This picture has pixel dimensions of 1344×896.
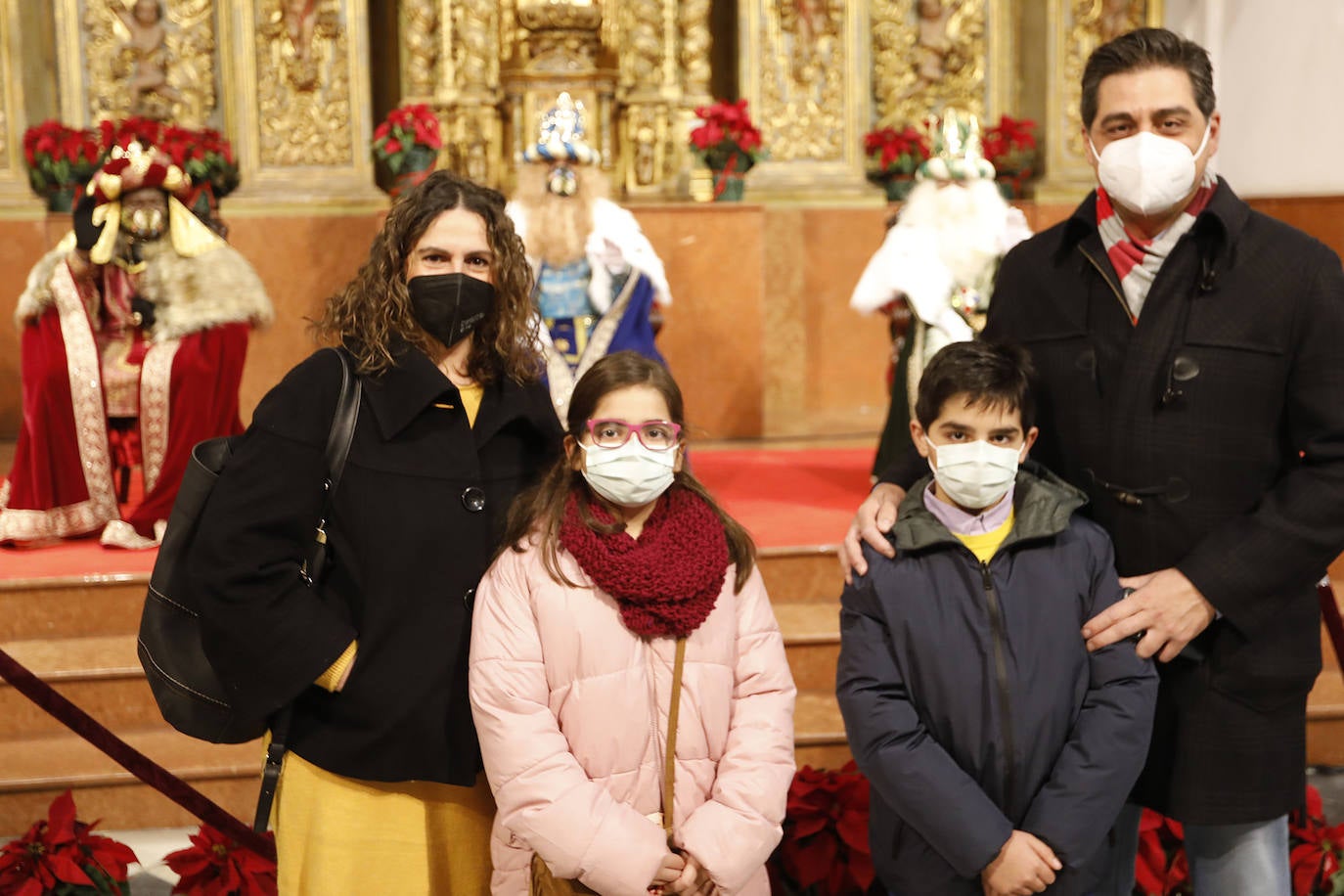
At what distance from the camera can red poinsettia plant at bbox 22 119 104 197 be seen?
6766 mm

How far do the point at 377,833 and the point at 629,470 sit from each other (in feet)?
2.54

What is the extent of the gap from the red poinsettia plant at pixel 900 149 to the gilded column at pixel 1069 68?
103 cm

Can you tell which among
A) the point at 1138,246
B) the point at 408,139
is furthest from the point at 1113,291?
the point at 408,139

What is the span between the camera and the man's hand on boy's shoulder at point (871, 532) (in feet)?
8.39

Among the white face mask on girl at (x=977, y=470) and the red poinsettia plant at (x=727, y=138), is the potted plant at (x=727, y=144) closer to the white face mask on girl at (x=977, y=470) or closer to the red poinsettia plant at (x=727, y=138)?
the red poinsettia plant at (x=727, y=138)

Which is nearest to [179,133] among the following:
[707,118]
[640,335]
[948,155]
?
[640,335]

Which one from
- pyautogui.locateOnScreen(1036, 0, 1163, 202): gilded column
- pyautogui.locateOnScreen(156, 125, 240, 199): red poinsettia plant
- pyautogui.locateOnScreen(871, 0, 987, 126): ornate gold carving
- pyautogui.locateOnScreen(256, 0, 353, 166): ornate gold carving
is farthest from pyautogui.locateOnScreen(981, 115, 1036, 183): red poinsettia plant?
pyautogui.locateOnScreen(156, 125, 240, 199): red poinsettia plant

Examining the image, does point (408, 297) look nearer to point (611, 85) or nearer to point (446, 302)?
point (446, 302)

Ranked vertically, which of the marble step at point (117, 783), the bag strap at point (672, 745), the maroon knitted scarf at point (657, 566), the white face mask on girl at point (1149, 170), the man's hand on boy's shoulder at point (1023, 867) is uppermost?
the white face mask on girl at point (1149, 170)

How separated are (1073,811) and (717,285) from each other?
17.0 ft

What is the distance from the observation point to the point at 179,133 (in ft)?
19.6

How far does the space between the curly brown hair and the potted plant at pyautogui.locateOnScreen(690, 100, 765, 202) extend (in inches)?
192

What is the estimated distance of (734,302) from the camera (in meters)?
7.42

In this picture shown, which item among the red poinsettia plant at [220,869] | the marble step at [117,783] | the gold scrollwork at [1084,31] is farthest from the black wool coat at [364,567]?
the gold scrollwork at [1084,31]
